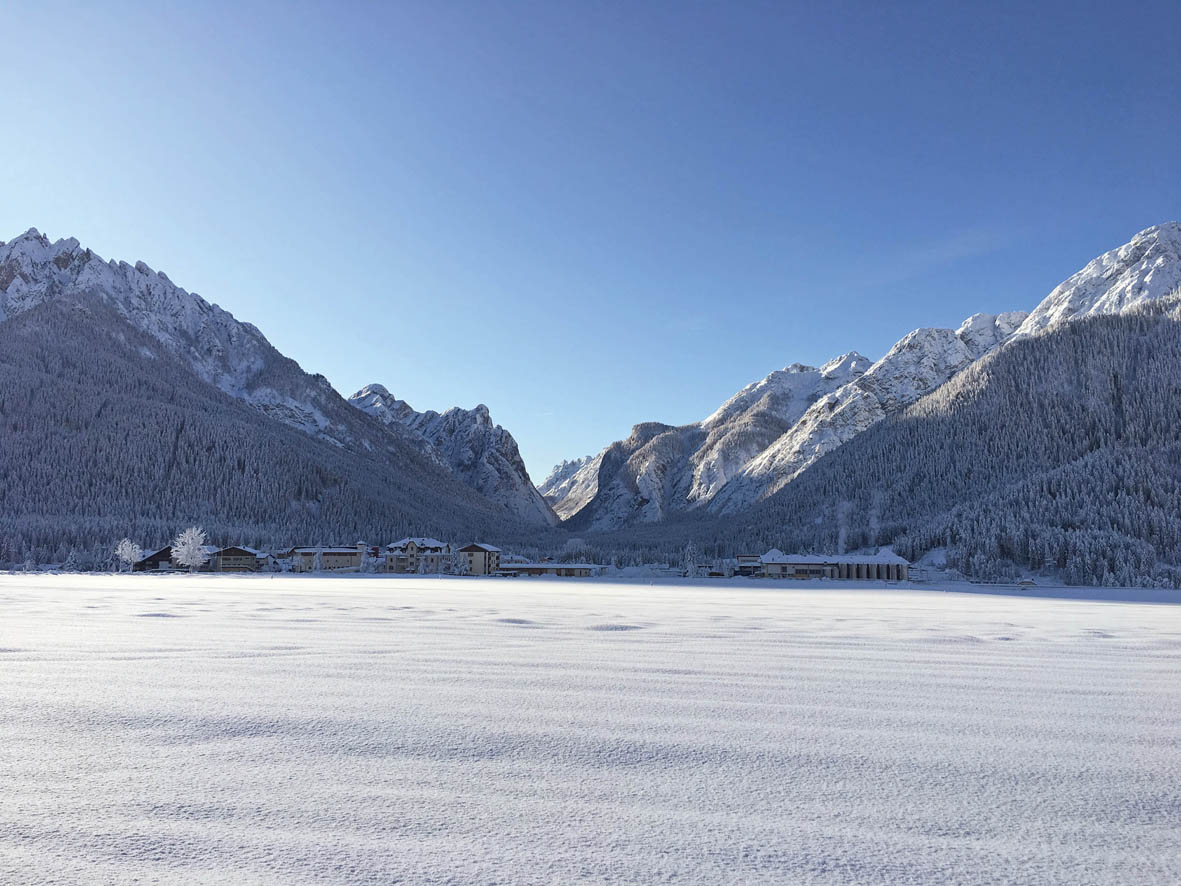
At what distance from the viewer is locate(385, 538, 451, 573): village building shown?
9462cm

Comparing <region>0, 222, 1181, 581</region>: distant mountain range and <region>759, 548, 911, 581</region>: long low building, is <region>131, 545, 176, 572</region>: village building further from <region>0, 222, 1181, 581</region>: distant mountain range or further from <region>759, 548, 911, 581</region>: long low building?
<region>759, 548, 911, 581</region>: long low building

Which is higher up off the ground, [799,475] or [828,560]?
[799,475]

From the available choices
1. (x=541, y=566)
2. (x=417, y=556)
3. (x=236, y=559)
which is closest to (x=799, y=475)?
(x=541, y=566)

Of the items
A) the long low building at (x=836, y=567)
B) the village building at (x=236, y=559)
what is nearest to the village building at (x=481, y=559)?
the village building at (x=236, y=559)

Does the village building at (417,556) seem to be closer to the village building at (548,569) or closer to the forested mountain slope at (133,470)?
the village building at (548,569)

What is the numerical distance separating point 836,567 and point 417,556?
57.6 meters

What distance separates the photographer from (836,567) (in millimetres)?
90562

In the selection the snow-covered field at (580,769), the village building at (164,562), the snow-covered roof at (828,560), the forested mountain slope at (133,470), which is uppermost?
the forested mountain slope at (133,470)

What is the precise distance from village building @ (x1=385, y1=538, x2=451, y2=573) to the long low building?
43.8m

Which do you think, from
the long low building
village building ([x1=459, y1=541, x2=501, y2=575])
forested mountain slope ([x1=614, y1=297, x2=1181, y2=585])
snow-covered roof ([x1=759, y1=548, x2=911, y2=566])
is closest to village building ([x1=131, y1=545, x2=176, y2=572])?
village building ([x1=459, y1=541, x2=501, y2=575])

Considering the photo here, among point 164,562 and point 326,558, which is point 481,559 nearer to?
point 326,558

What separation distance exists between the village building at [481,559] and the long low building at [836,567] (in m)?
35.2

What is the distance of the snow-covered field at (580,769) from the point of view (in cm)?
318

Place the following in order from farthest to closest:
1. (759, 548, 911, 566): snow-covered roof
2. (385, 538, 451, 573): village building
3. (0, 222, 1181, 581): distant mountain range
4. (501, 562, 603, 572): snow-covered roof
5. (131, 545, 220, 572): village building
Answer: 1. (0, 222, 1181, 581): distant mountain range
2. (385, 538, 451, 573): village building
3. (759, 548, 911, 566): snow-covered roof
4. (501, 562, 603, 572): snow-covered roof
5. (131, 545, 220, 572): village building
